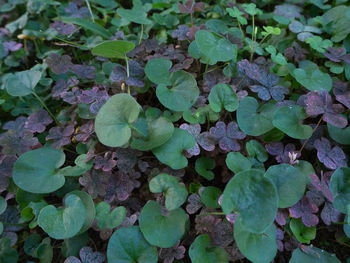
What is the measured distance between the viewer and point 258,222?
2.55ft

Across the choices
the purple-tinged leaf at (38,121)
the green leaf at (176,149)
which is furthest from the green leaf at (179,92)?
the purple-tinged leaf at (38,121)

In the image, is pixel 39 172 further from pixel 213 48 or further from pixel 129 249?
pixel 213 48

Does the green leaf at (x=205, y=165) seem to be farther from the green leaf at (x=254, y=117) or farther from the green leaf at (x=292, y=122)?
the green leaf at (x=292, y=122)

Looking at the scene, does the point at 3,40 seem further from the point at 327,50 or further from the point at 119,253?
the point at 327,50

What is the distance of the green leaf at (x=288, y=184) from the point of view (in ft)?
2.94

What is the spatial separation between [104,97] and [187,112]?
35 centimetres

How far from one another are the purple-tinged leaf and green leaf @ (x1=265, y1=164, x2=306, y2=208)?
977mm

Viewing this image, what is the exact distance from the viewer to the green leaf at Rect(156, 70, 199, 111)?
1.09 meters

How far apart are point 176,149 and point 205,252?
14.1 inches

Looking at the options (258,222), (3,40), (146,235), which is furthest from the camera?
(3,40)

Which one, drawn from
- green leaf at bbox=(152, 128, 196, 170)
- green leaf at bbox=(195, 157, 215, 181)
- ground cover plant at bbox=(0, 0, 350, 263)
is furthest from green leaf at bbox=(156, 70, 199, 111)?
green leaf at bbox=(195, 157, 215, 181)

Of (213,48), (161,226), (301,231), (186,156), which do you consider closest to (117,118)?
(186,156)

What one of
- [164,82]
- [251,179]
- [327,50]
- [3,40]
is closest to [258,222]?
[251,179]

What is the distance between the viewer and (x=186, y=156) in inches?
41.1
